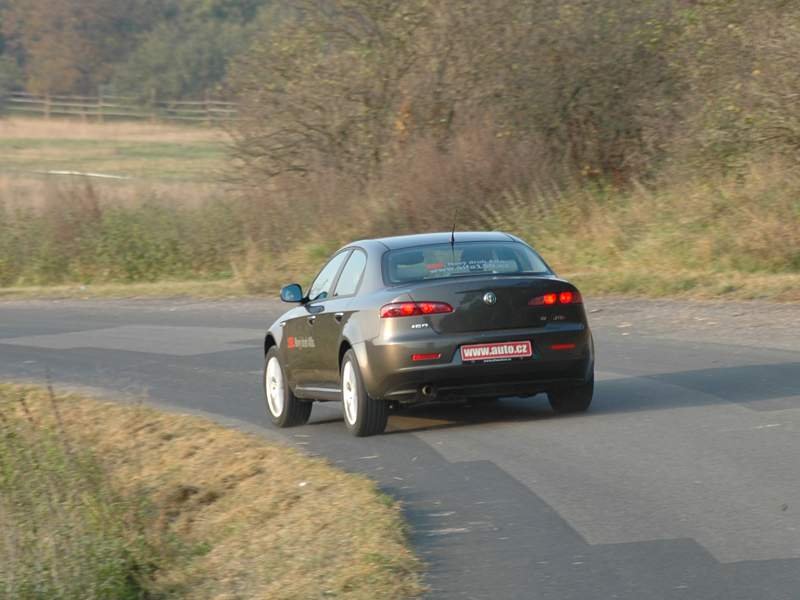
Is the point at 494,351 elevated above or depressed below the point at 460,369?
above

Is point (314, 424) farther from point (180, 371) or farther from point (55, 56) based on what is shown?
point (55, 56)

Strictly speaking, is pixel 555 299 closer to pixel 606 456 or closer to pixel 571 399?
pixel 571 399

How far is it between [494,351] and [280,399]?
2.72 meters

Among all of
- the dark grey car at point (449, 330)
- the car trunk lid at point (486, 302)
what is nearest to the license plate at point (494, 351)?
the dark grey car at point (449, 330)

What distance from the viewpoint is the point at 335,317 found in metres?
12.3

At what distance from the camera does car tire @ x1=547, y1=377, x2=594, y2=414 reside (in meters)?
12.3

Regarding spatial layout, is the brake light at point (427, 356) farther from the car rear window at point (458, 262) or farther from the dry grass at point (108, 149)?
the dry grass at point (108, 149)

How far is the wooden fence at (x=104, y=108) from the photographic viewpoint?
69.4m

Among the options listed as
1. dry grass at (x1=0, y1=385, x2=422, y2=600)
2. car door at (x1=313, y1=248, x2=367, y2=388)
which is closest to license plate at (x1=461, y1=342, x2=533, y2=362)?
car door at (x1=313, y1=248, x2=367, y2=388)

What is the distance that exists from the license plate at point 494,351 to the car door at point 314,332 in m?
1.46

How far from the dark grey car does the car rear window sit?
1 centimetres

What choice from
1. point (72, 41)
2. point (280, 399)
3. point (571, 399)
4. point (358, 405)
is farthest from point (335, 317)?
point (72, 41)

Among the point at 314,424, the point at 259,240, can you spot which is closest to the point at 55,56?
the point at 259,240

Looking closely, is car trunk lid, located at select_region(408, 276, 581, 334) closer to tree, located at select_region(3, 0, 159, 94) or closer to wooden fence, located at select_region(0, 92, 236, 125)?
wooden fence, located at select_region(0, 92, 236, 125)
